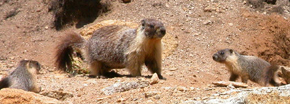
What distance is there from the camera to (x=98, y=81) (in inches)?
380

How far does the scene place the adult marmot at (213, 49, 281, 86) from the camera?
36.3ft

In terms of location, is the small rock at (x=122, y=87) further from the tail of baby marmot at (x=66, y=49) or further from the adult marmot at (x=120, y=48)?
the tail of baby marmot at (x=66, y=49)

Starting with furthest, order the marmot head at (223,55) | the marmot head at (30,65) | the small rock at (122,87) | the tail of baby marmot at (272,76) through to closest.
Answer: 1. the marmot head at (223,55)
2. the tail of baby marmot at (272,76)
3. the marmot head at (30,65)
4. the small rock at (122,87)

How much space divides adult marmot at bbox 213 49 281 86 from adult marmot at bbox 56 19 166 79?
7.74ft

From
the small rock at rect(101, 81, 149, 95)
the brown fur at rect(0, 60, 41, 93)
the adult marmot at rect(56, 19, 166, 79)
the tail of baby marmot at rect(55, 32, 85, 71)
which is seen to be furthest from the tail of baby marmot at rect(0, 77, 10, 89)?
the tail of baby marmot at rect(55, 32, 85, 71)

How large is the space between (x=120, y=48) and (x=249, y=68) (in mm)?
3398

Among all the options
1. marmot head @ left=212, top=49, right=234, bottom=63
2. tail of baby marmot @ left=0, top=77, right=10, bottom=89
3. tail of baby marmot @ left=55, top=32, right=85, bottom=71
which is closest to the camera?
tail of baby marmot @ left=0, top=77, right=10, bottom=89

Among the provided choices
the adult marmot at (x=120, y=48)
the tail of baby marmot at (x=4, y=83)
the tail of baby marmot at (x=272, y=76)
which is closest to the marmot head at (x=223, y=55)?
the tail of baby marmot at (x=272, y=76)

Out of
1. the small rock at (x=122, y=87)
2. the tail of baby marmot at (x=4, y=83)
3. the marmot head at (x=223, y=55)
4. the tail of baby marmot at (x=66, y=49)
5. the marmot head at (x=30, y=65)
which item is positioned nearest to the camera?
the small rock at (x=122, y=87)

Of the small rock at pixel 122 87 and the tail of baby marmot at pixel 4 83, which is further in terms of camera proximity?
the tail of baby marmot at pixel 4 83

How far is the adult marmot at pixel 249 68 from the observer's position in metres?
11.1

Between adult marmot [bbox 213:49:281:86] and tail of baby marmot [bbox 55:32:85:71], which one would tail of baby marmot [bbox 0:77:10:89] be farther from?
adult marmot [bbox 213:49:281:86]

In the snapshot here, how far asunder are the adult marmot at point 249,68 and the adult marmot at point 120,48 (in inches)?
92.9

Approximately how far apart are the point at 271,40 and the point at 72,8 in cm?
649
